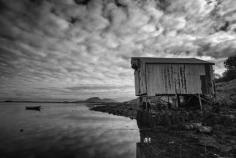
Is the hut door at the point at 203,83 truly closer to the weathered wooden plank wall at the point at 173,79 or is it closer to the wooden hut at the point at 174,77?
the wooden hut at the point at 174,77

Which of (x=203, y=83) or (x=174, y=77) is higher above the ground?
(x=174, y=77)

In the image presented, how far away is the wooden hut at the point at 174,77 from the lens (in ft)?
62.4

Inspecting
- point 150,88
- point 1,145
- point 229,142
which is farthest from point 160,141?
point 1,145

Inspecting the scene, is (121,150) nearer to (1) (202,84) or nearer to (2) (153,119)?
(2) (153,119)

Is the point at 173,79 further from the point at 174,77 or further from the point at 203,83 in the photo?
the point at 203,83

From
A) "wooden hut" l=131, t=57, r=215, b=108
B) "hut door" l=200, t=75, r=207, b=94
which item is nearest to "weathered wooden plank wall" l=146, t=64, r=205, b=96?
"wooden hut" l=131, t=57, r=215, b=108

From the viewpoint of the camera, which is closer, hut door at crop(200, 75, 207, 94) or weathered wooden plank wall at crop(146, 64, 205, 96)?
weathered wooden plank wall at crop(146, 64, 205, 96)

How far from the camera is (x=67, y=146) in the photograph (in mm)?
11734

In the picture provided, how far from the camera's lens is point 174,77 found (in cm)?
1955

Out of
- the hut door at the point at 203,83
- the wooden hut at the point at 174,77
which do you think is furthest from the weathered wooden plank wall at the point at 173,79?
the hut door at the point at 203,83

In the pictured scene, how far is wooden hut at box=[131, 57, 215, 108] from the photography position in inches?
749

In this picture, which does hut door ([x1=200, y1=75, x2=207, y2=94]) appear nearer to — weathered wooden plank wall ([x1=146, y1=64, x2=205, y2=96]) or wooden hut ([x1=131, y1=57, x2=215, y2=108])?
wooden hut ([x1=131, y1=57, x2=215, y2=108])

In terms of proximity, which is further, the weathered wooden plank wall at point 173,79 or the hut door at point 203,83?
the hut door at point 203,83

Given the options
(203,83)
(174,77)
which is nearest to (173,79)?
(174,77)
